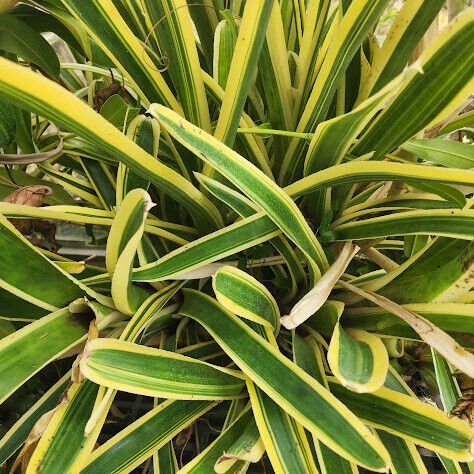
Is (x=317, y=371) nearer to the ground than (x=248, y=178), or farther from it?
nearer to the ground

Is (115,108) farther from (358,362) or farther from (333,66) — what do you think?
(358,362)

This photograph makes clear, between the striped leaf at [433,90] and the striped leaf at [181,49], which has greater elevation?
the striped leaf at [433,90]

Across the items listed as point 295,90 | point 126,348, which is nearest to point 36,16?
point 295,90

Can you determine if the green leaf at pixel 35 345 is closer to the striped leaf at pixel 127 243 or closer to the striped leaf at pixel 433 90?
the striped leaf at pixel 127 243

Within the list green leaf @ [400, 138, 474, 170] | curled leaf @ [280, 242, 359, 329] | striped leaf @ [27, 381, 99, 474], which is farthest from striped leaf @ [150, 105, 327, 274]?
striped leaf @ [27, 381, 99, 474]

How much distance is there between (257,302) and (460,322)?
188mm

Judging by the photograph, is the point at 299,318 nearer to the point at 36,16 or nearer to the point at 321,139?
the point at 321,139

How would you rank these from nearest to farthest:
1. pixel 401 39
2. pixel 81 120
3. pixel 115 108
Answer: pixel 81 120 → pixel 401 39 → pixel 115 108

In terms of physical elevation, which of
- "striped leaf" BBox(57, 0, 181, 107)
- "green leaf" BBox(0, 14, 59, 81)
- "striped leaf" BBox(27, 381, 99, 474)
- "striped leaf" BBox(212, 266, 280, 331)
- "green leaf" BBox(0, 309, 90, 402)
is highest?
"striped leaf" BBox(57, 0, 181, 107)

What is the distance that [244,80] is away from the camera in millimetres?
451

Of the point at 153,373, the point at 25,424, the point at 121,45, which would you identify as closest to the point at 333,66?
the point at 121,45

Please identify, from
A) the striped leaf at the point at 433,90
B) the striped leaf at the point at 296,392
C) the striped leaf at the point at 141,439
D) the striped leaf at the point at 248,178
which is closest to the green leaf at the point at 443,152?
the striped leaf at the point at 433,90

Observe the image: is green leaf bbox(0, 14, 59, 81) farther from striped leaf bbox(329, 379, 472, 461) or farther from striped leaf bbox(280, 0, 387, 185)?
striped leaf bbox(329, 379, 472, 461)

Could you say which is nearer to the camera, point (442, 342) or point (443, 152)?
point (442, 342)
